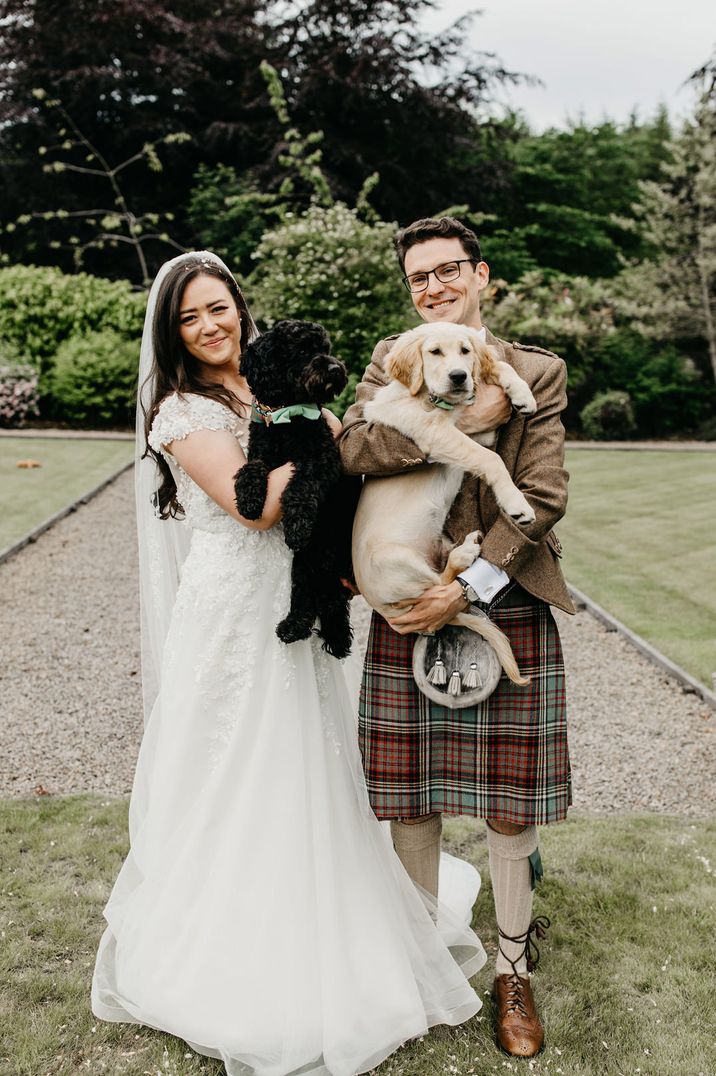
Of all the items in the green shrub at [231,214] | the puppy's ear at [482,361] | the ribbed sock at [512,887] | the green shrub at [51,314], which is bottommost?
the ribbed sock at [512,887]

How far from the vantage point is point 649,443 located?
18266mm

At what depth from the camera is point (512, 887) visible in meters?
2.72

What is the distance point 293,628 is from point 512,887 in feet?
3.35

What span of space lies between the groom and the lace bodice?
14.0 inches

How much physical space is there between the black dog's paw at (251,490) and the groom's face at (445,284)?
651mm

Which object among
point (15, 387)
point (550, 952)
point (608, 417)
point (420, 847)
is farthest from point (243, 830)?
point (608, 417)

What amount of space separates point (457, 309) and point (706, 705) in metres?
3.87

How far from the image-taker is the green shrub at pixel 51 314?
1730 cm

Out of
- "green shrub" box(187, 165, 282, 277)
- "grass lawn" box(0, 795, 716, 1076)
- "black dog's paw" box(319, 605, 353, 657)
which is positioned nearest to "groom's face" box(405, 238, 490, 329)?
"black dog's paw" box(319, 605, 353, 657)

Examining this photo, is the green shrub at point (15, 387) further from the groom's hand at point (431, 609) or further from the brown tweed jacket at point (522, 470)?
the groom's hand at point (431, 609)

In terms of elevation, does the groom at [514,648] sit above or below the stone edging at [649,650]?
above

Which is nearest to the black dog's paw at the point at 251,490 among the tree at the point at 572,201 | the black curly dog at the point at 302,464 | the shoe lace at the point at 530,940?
the black curly dog at the point at 302,464

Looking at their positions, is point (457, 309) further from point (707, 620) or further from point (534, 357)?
point (707, 620)

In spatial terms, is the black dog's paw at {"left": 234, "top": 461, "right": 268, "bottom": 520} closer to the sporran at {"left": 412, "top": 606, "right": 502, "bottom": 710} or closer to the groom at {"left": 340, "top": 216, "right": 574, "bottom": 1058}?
the groom at {"left": 340, "top": 216, "right": 574, "bottom": 1058}
